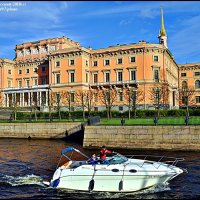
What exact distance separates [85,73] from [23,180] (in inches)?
2185

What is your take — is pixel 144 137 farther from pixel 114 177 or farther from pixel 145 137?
pixel 114 177

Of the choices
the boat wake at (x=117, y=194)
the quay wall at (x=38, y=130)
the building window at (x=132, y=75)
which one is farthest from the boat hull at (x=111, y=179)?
the building window at (x=132, y=75)

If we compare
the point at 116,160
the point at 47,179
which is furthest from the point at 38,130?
the point at 116,160

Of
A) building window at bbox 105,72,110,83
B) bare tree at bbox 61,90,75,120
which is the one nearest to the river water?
bare tree at bbox 61,90,75,120

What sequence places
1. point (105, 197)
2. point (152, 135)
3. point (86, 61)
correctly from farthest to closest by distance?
point (86, 61) → point (152, 135) → point (105, 197)

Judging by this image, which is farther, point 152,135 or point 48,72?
point 48,72

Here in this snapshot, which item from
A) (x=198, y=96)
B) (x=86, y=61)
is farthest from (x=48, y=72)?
(x=198, y=96)

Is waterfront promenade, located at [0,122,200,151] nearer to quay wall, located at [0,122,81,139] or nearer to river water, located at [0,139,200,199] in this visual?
river water, located at [0,139,200,199]

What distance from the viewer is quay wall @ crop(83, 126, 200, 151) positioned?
28.1 meters

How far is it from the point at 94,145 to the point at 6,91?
55.6 m

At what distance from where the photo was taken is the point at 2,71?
82250 millimetres

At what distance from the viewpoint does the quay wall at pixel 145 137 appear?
28.1 metres

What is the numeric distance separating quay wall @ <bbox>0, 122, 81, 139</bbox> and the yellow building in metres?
19.9

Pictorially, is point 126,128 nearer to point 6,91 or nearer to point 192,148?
point 192,148
